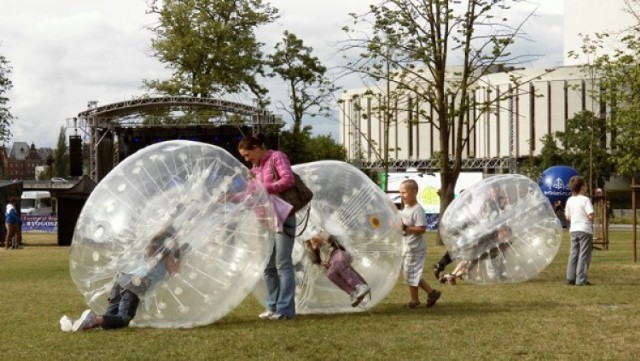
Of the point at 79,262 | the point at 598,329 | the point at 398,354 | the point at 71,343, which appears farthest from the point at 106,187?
the point at 598,329

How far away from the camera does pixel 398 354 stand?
8.44 meters

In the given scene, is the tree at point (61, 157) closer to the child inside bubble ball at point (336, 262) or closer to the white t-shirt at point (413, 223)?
the white t-shirt at point (413, 223)

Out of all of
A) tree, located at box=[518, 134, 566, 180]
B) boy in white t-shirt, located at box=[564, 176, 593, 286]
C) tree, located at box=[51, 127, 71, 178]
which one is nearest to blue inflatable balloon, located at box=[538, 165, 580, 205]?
tree, located at box=[518, 134, 566, 180]

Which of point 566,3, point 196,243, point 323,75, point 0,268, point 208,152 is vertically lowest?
point 0,268

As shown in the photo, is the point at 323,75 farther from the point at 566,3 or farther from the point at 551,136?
the point at 566,3

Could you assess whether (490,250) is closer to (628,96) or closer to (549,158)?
(628,96)

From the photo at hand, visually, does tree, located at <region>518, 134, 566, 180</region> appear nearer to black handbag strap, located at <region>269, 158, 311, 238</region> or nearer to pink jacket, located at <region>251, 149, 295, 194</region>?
black handbag strap, located at <region>269, 158, 311, 238</region>

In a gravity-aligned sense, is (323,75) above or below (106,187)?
above

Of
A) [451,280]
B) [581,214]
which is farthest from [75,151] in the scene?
[581,214]

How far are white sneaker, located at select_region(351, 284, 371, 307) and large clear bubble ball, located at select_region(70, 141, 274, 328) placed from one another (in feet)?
4.04

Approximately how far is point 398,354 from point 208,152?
10.6ft

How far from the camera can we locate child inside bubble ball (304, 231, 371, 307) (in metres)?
11.2

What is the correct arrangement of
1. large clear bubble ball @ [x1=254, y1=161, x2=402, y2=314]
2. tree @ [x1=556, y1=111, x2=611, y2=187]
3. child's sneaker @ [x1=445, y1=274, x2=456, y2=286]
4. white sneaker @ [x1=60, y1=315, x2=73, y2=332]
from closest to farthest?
white sneaker @ [x1=60, y1=315, x2=73, y2=332] → large clear bubble ball @ [x1=254, y1=161, x2=402, y2=314] → child's sneaker @ [x1=445, y1=274, x2=456, y2=286] → tree @ [x1=556, y1=111, x2=611, y2=187]

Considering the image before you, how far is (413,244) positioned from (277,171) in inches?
90.1
